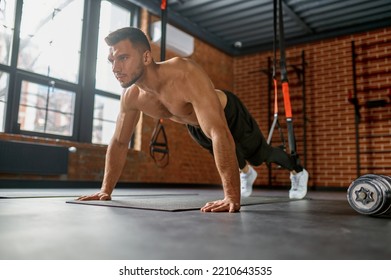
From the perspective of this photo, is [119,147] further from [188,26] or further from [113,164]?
[188,26]

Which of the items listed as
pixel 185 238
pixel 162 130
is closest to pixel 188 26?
pixel 162 130

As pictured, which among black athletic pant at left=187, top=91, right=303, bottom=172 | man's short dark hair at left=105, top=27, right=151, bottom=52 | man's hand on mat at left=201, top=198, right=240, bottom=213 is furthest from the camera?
black athletic pant at left=187, top=91, right=303, bottom=172

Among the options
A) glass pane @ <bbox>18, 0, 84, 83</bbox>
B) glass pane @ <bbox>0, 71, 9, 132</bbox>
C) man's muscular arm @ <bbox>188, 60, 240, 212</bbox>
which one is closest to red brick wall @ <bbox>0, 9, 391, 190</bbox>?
glass pane @ <bbox>18, 0, 84, 83</bbox>

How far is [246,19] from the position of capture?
6.64m

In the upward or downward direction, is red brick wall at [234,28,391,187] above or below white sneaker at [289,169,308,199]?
above

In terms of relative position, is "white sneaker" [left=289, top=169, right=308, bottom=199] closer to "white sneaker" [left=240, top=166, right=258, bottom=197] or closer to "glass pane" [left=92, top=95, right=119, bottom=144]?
"white sneaker" [left=240, top=166, right=258, bottom=197]

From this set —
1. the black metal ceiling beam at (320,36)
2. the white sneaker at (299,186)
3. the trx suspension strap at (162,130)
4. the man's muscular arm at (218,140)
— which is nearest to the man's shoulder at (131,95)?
the man's muscular arm at (218,140)

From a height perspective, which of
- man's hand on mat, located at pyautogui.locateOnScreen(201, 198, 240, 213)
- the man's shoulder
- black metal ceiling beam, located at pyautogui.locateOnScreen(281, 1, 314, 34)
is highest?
black metal ceiling beam, located at pyautogui.locateOnScreen(281, 1, 314, 34)

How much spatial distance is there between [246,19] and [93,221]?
6.04 m

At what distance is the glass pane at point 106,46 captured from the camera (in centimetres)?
555

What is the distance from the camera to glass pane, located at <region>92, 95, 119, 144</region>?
5.43 metres

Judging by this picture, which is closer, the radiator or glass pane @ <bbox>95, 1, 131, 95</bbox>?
the radiator

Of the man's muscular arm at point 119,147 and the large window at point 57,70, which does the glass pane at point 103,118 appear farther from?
the man's muscular arm at point 119,147

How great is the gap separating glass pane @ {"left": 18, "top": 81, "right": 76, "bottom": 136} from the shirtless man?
2.72 m
